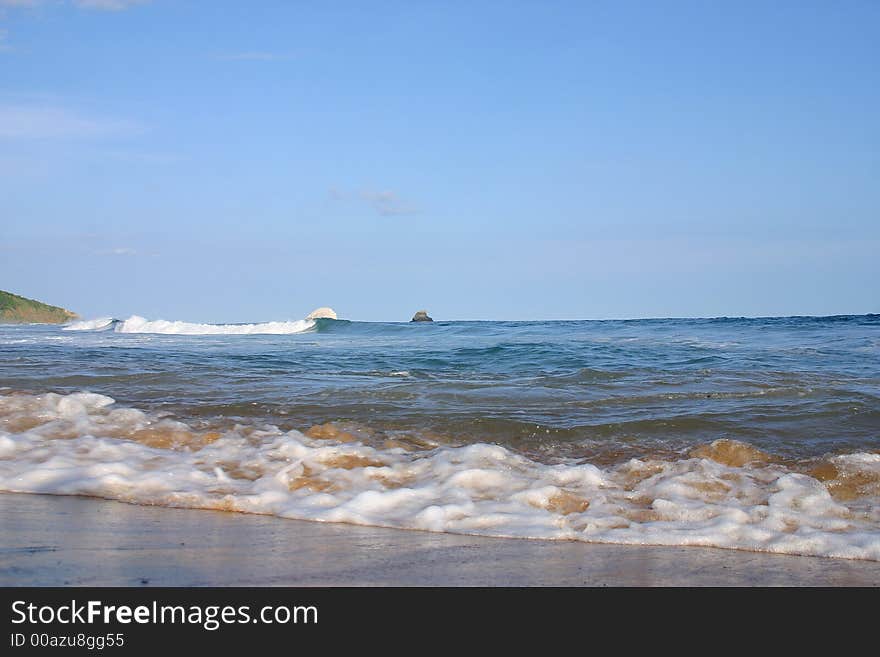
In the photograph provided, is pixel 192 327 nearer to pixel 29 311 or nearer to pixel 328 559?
pixel 29 311

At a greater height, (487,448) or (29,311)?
(29,311)

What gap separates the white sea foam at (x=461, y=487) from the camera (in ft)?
9.93

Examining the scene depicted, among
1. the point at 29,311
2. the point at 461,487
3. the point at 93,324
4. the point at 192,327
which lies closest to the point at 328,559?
the point at 461,487

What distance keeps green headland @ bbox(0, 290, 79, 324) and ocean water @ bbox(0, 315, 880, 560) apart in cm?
3948

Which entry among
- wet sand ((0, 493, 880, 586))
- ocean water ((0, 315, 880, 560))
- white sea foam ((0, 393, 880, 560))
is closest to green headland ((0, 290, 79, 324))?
ocean water ((0, 315, 880, 560))

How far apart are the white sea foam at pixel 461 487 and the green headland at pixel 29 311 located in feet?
142

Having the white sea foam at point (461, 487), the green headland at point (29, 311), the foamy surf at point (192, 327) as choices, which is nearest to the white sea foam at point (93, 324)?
the foamy surf at point (192, 327)

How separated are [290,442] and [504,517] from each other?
1.61 metres

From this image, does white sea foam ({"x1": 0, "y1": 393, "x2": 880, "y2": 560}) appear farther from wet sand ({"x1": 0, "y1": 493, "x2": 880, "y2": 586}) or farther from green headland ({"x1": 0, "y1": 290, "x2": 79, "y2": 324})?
green headland ({"x1": 0, "y1": 290, "x2": 79, "y2": 324})

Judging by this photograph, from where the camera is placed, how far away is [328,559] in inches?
99.6

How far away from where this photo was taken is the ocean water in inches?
126

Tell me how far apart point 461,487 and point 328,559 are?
3.86 feet
